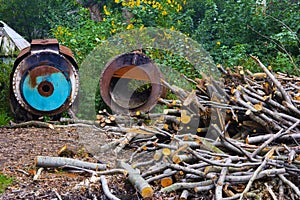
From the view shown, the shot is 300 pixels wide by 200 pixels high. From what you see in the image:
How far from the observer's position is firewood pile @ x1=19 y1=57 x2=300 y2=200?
10.6 feet

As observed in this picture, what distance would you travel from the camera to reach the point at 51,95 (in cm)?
590

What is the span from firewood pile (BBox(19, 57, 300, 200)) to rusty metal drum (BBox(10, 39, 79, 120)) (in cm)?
173

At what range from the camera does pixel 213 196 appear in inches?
125

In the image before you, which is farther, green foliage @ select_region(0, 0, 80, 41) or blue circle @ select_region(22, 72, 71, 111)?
green foliage @ select_region(0, 0, 80, 41)

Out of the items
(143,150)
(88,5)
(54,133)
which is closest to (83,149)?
(143,150)

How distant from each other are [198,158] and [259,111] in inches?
29.8

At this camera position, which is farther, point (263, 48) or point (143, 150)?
point (263, 48)

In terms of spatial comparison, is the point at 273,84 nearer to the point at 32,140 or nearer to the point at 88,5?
the point at 32,140

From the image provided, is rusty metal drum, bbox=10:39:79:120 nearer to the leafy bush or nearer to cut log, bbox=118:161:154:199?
the leafy bush

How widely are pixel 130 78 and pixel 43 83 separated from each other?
3.73 feet

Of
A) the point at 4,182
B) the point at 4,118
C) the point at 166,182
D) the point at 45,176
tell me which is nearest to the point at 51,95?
the point at 4,118

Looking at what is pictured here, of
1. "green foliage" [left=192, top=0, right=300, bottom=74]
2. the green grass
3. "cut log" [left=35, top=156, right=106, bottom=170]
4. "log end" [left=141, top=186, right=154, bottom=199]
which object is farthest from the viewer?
"green foliage" [left=192, top=0, right=300, bottom=74]

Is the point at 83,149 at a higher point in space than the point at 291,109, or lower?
lower

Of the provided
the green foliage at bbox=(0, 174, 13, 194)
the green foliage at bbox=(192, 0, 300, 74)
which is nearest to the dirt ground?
the green foliage at bbox=(0, 174, 13, 194)
